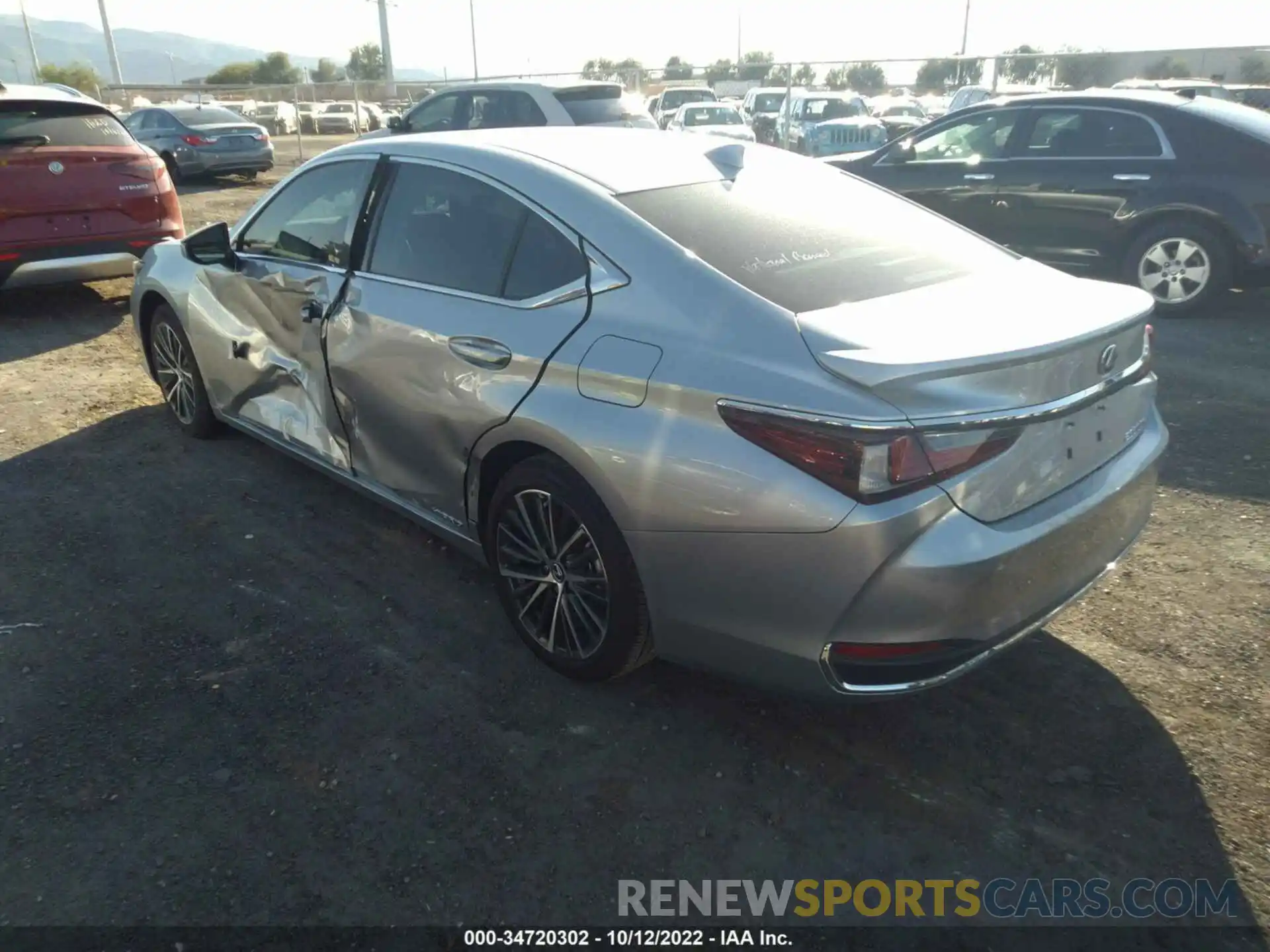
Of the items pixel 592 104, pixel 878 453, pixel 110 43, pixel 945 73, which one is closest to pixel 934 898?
pixel 878 453

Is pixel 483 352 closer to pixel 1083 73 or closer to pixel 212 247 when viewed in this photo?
pixel 212 247

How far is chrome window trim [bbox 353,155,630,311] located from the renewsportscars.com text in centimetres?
167

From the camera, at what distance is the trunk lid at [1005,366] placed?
2395 millimetres

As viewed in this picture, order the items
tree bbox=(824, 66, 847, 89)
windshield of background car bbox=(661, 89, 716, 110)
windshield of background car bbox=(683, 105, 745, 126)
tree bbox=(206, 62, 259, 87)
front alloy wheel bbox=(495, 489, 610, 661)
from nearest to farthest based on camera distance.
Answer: front alloy wheel bbox=(495, 489, 610, 661) < windshield of background car bbox=(683, 105, 745, 126) < windshield of background car bbox=(661, 89, 716, 110) < tree bbox=(824, 66, 847, 89) < tree bbox=(206, 62, 259, 87)

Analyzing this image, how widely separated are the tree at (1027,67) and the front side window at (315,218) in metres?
14.3

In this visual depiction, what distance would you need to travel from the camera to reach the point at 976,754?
2.88 metres

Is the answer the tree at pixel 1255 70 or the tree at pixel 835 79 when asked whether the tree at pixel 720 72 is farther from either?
the tree at pixel 1255 70

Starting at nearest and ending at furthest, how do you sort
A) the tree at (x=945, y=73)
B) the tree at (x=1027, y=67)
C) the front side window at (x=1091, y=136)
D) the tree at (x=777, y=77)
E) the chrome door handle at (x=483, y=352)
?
the chrome door handle at (x=483, y=352), the front side window at (x=1091, y=136), the tree at (x=1027, y=67), the tree at (x=945, y=73), the tree at (x=777, y=77)

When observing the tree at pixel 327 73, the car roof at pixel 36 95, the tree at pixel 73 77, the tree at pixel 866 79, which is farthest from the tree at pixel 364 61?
the car roof at pixel 36 95

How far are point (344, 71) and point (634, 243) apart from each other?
106m

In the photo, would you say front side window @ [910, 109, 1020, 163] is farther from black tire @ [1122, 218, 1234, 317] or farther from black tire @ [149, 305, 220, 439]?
black tire @ [149, 305, 220, 439]

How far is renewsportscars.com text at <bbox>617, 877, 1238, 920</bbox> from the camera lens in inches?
93.4

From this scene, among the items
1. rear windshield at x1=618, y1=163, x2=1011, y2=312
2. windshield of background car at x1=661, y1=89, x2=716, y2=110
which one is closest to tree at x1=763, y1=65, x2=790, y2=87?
windshield of background car at x1=661, y1=89, x2=716, y2=110

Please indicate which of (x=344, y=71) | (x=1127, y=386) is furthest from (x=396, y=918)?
(x=344, y=71)
